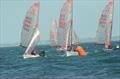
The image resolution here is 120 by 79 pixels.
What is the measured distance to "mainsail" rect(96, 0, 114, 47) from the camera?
108 meters

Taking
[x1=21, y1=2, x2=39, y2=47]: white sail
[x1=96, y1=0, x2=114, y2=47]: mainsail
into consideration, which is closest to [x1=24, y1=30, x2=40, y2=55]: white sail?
[x1=21, y1=2, x2=39, y2=47]: white sail

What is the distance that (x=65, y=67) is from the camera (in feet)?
234

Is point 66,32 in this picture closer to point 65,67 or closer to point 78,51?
point 78,51

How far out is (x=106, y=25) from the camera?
10988 cm

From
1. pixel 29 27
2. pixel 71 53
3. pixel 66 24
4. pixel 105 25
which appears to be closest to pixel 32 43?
pixel 29 27

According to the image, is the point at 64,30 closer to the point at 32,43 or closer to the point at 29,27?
the point at 29,27

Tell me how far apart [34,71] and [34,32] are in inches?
965

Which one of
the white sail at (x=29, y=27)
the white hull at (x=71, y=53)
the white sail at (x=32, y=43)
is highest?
the white sail at (x=29, y=27)

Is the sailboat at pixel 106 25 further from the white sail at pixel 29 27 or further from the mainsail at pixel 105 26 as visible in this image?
the white sail at pixel 29 27

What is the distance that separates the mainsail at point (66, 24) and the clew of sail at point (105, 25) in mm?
11253

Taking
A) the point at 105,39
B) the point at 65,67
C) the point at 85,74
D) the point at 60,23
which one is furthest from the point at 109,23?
the point at 85,74

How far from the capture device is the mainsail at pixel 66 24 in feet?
321

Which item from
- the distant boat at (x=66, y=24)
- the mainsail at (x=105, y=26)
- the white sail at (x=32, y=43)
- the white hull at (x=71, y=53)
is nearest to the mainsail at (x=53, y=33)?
the mainsail at (x=105, y=26)

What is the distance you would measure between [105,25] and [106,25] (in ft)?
1.47
